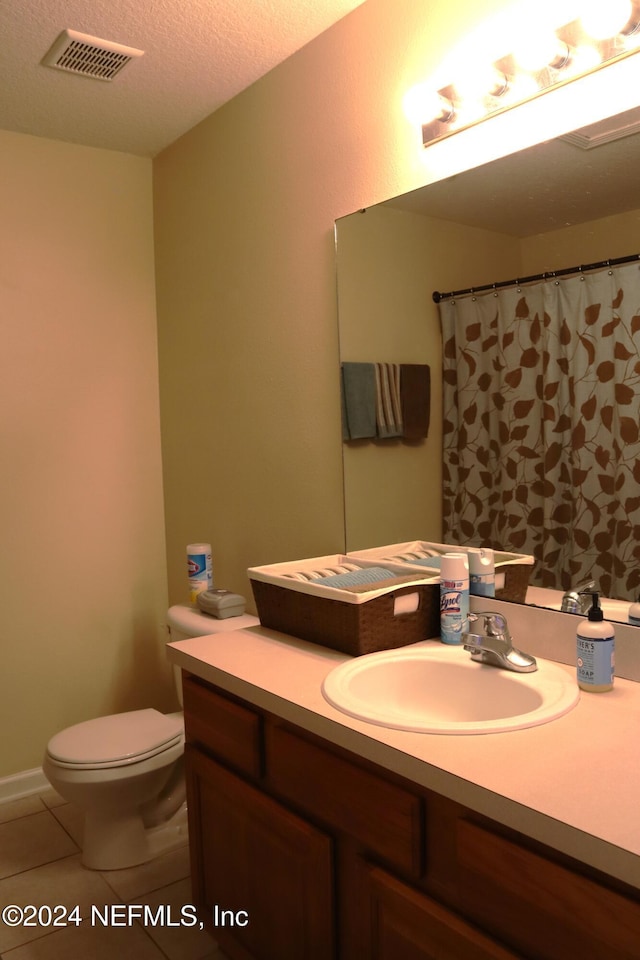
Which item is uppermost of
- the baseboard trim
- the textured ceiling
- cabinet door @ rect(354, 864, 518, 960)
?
the textured ceiling

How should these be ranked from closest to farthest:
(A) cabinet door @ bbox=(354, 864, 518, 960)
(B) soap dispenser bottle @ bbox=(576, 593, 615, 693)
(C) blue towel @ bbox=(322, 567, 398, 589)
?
1. (A) cabinet door @ bbox=(354, 864, 518, 960)
2. (B) soap dispenser bottle @ bbox=(576, 593, 615, 693)
3. (C) blue towel @ bbox=(322, 567, 398, 589)

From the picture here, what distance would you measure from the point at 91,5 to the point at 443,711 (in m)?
1.97

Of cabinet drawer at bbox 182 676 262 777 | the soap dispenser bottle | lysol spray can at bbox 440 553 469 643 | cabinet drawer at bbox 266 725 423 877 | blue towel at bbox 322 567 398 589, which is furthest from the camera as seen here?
blue towel at bbox 322 567 398 589

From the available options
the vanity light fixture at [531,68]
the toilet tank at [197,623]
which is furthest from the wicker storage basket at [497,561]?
the vanity light fixture at [531,68]

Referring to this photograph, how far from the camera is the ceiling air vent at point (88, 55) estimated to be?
7.07 feet

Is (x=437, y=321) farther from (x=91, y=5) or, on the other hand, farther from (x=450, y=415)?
(x=91, y=5)

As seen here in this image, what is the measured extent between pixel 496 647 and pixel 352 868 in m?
0.49

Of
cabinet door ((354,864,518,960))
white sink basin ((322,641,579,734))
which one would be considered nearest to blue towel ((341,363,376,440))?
white sink basin ((322,641,579,734))

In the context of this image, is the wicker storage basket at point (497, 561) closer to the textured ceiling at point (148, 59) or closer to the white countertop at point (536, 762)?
the white countertop at point (536, 762)

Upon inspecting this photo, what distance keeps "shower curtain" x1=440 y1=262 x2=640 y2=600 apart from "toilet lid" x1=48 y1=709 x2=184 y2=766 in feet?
3.53

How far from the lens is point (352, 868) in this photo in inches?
53.4

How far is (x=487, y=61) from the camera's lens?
1684 millimetres

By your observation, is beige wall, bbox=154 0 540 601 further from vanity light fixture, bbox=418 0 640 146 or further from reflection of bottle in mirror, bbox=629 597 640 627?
reflection of bottle in mirror, bbox=629 597 640 627

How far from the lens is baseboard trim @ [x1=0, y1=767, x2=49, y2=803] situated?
2793mm
